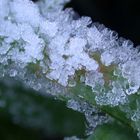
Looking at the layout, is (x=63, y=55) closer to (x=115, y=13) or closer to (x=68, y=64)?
(x=68, y=64)

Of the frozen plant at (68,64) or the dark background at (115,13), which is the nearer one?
the frozen plant at (68,64)

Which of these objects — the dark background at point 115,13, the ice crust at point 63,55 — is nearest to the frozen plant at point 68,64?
the ice crust at point 63,55

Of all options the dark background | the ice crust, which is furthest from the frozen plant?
the dark background

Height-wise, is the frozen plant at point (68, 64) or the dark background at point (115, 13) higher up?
the dark background at point (115, 13)

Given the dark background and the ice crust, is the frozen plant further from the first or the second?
the dark background

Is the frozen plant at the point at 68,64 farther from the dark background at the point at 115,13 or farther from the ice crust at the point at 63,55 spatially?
the dark background at the point at 115,13

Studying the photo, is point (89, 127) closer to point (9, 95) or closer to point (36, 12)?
point (36, 12)

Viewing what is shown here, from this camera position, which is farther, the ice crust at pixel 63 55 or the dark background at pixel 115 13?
the dark background at pixel 115 13
